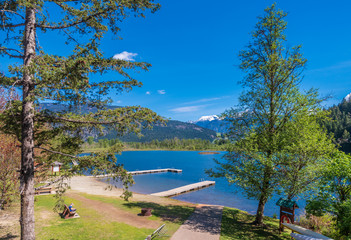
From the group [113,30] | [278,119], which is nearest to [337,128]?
[278,119]

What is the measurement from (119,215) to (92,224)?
2.56m

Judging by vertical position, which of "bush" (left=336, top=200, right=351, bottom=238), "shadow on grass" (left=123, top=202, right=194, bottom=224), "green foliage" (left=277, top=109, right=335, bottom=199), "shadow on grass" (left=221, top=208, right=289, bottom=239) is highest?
"green foliage" (left=277, top=109, right=335, bottom=199)

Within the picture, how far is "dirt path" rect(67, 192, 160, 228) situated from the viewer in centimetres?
1373

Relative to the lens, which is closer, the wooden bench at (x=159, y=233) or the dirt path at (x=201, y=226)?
the wooden bench at (x=159, y=233)

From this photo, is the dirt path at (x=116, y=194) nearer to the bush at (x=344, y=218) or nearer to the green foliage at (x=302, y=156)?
the green foliage at (x=302, y=156)

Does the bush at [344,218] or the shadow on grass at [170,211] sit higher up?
the bush at [344,218]

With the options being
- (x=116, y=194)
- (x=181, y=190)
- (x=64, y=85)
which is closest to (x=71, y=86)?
(x=64, y=85)

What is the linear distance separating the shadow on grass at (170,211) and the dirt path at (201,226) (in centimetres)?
58

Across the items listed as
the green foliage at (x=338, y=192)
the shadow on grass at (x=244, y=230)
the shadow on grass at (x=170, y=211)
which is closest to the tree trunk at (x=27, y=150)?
the shadow on grass at (x=170, y=211)

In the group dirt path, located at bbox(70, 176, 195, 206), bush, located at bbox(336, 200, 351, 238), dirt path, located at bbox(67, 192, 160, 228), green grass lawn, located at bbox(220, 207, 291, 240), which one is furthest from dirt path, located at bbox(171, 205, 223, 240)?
bush, located at bbox(336, 200, 351, 238)

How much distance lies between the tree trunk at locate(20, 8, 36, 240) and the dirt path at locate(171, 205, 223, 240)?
7076 millimetres

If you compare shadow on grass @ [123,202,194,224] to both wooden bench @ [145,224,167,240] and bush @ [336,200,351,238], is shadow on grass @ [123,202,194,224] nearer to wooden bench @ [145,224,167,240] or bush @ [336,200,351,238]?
wooden bench @ [145,224,167,240]

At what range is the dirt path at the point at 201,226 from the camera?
11.8 metres

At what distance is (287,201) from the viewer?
13.3 meters
